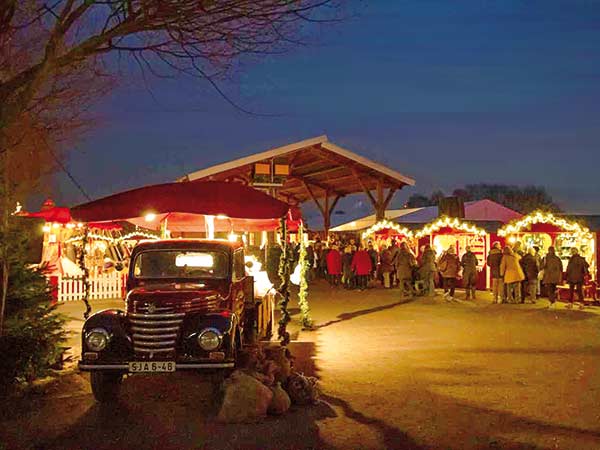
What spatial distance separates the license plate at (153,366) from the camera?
8.31 metres

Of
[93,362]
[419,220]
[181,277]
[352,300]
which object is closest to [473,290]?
[352,300]

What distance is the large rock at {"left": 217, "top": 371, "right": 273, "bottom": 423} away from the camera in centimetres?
757

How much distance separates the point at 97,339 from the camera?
8.48 m

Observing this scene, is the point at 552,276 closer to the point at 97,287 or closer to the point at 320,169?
the point at 97,287

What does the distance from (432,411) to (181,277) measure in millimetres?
3858

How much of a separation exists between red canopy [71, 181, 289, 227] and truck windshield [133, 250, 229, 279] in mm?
631

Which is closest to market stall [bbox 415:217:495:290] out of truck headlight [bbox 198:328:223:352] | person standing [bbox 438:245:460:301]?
person standing [bbox 438:245:460:301]

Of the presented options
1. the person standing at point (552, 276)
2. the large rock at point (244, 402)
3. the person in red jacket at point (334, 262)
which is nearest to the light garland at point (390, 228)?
the person in red jacket at point (334, 262)

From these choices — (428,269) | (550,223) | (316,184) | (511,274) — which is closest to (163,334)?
(511,274)

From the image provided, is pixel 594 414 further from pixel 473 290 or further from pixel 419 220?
pixel 419 220

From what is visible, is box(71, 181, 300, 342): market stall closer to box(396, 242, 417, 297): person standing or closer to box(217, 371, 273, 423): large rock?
box(217, 371, 273, 423): large rock

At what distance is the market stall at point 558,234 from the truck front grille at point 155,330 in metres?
15.2

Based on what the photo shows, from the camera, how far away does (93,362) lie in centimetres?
840

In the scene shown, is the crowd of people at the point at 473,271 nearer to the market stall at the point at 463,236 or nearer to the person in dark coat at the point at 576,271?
the person in dark coat at the point at 576,271
